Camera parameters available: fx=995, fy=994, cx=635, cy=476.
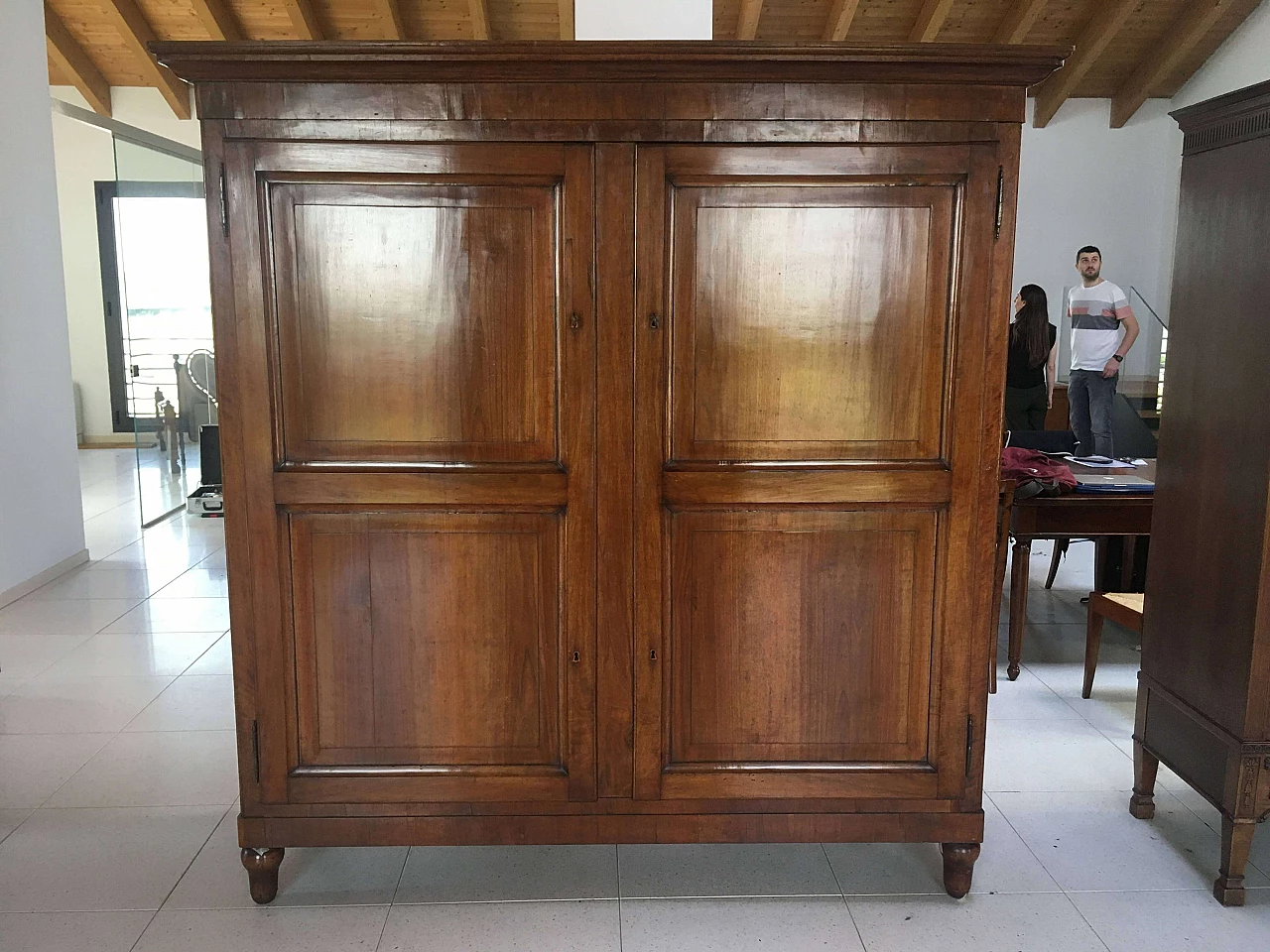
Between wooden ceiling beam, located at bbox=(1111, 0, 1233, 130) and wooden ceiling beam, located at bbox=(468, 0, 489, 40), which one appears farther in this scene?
wooden ceiling beam, located at bbox=(1111, 0, 1233, 130)

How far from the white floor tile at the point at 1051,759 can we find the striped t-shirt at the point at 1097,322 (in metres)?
3.33

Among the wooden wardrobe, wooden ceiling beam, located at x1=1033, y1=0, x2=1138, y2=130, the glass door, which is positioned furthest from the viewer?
wooden ceiling beam, located at x1=1033, y1=0, x2=1138, y2=130

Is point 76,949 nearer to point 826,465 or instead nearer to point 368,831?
point 368,831

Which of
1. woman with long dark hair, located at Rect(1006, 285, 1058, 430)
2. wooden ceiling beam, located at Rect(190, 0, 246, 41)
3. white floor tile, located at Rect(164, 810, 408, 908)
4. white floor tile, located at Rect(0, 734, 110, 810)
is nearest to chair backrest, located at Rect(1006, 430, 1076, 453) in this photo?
woman with long dark hair, located at Rect(1006, 285, 1058, 430)

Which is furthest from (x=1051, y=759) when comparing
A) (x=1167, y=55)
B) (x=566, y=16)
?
(x=1167, y=55)

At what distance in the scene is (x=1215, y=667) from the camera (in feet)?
7.54

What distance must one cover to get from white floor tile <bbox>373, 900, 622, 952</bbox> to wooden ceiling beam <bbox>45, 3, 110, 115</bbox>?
8213 mm

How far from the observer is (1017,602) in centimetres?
367

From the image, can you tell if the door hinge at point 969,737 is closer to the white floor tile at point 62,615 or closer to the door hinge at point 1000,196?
the door hinge at point 1000,196

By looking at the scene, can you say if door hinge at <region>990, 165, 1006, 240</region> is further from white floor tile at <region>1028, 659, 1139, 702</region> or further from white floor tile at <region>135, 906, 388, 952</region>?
white floor tile at <region>1028, 659, 1139, 702</region>

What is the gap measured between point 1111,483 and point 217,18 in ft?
23.5

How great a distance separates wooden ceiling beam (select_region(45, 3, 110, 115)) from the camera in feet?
26.3

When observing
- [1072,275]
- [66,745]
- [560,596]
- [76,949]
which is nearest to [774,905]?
[560,596]

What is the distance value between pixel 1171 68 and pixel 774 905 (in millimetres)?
8751
